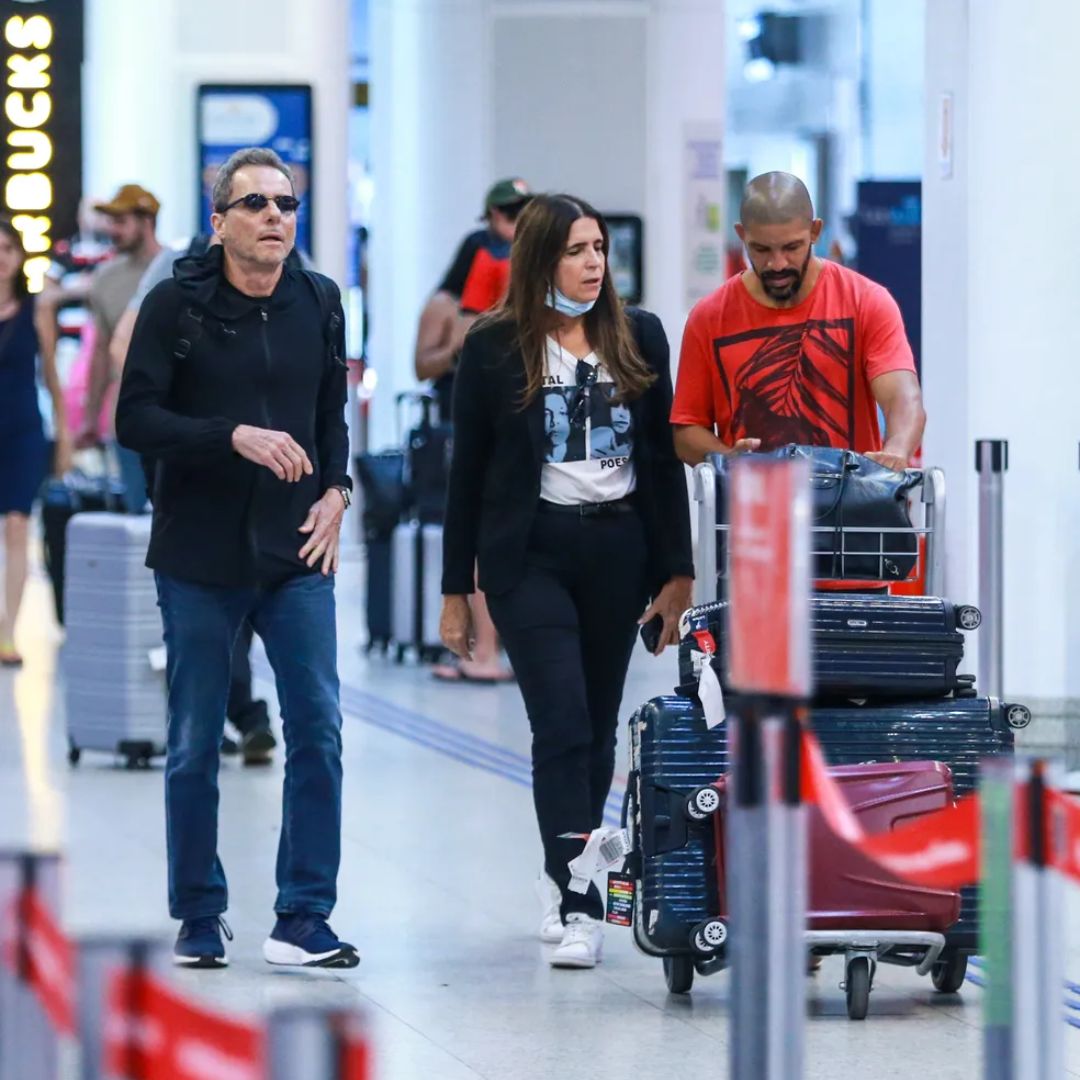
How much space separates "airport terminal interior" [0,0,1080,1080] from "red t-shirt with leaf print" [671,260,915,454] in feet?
0.06

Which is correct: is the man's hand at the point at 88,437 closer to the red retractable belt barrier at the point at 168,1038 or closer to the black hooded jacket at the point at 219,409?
the black hooded jacket at the point at 219,409

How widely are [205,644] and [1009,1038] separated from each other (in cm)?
258

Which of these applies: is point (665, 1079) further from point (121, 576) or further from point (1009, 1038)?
point (121, 576)

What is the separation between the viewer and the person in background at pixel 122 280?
9.63 m

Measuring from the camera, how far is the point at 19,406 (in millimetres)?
9938

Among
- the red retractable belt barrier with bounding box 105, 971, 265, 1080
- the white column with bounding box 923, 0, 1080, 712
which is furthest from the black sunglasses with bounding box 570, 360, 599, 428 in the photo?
the red retractable belt barrier with bounding box 105, 971, 265, 1080

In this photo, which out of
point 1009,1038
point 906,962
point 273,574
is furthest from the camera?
point 273,574

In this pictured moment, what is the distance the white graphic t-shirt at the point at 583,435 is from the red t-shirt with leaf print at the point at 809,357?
233 millimetres

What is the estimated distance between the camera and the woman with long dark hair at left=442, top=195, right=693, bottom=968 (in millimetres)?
5047

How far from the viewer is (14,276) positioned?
9.90m

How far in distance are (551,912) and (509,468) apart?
960mm

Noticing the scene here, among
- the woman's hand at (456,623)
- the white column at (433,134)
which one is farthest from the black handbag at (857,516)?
the white column at (433,134)

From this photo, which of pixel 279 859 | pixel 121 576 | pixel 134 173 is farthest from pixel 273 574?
pixel 134 173

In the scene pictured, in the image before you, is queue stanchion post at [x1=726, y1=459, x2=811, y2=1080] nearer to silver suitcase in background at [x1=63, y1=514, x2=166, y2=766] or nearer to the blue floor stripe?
the blue floor stripe
